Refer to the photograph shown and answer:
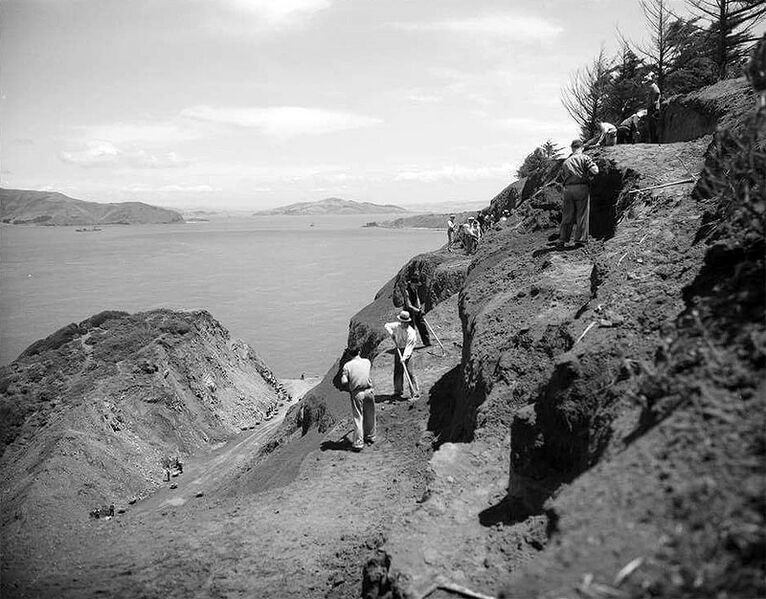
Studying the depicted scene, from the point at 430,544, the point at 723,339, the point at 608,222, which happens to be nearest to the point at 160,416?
the point at 608,222

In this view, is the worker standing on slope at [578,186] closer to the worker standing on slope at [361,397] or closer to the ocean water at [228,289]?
the worker standing on slope at [361,397]

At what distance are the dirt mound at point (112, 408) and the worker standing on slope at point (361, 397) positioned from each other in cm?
868

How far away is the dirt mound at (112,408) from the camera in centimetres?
1866

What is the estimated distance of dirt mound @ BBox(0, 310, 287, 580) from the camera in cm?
1866

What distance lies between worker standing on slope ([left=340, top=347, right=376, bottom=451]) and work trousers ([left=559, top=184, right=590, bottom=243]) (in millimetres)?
5343

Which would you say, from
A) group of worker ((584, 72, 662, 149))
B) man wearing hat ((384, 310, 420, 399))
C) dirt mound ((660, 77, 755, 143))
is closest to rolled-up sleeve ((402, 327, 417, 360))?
man wearing hat ((384, 310, 420, 399))

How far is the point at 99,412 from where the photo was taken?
78.3 feet

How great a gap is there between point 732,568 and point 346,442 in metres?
9.45

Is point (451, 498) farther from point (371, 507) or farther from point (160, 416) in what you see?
point (160, 416)

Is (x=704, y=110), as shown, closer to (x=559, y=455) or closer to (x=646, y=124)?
(x=646, y=124)

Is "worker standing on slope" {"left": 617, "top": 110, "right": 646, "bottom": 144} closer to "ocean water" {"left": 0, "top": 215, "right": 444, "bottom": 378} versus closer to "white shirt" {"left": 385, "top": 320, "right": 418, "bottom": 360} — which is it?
"white shirt" {"left": 385, "top": 320, "right": 418, "bottom": 360}

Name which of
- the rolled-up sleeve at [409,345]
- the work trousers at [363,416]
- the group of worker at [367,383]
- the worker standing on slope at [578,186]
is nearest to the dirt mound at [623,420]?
the worker standing on slope at [578,186]

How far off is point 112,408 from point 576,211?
70.0ft

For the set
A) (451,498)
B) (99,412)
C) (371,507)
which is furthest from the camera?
(99,412)
